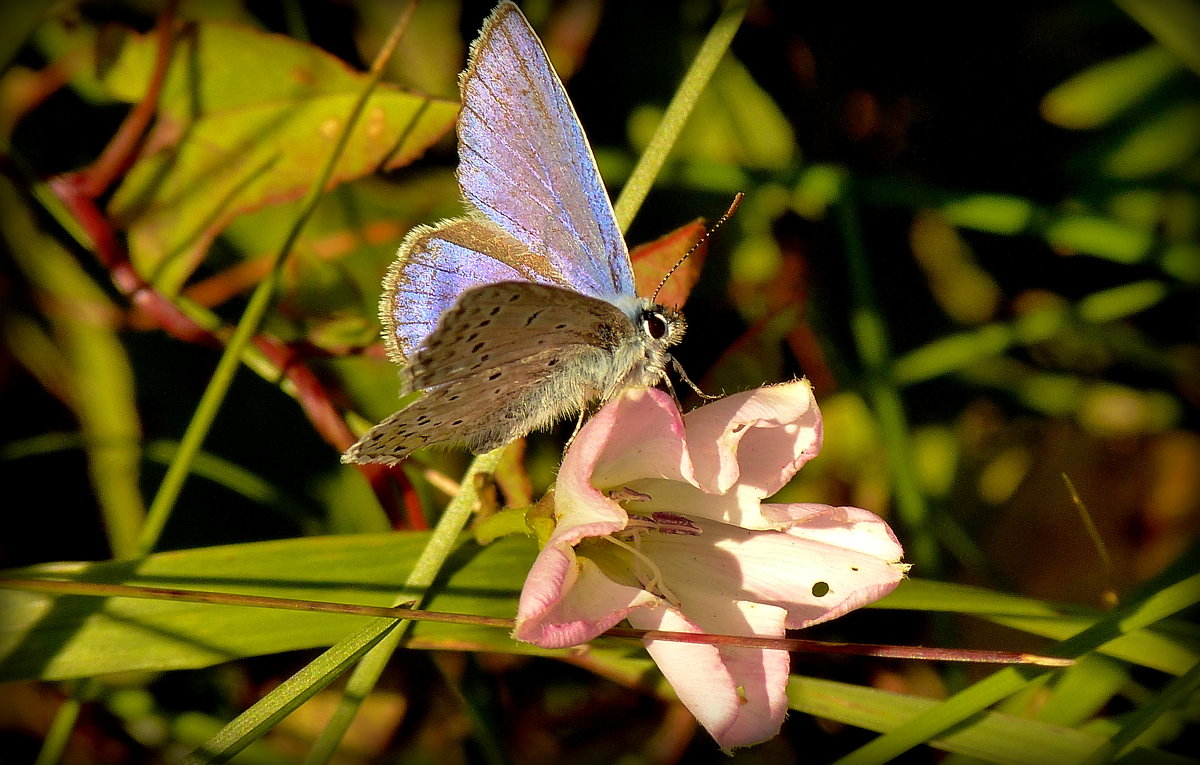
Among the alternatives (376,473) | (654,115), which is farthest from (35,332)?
(654,115)

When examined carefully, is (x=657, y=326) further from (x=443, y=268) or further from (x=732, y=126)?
(x=732, y=126)

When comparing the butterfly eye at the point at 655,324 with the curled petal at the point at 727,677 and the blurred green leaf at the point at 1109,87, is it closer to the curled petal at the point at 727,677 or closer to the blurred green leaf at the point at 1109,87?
the curled petal at the point at 727,677

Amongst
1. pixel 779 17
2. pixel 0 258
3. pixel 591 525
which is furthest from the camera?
pixel 779 17

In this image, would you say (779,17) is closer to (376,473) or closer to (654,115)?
(654,115)

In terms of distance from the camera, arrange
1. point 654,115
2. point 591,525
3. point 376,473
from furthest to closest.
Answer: point 654,115 < point 376,473 < point 591,525

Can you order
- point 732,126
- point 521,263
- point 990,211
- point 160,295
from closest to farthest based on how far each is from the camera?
1. point 521,263
2. point 160,295
3. point 990,211
4. point 732,126

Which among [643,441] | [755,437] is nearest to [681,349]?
[755,437]

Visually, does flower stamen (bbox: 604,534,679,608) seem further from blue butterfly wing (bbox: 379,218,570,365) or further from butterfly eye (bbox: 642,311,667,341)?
blue butterfly wing (bbox: 379,218,570,365)
